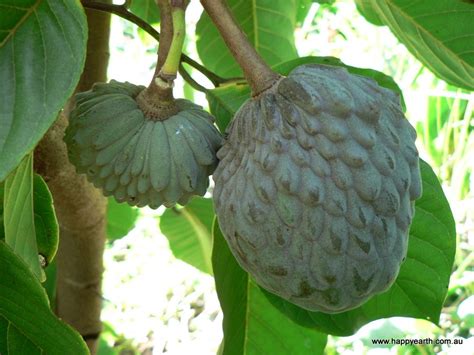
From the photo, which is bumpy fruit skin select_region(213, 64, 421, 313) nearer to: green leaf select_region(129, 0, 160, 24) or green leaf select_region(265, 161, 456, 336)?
green leaf select_region(265, 161, 456, 336)

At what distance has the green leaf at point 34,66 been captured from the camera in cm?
88

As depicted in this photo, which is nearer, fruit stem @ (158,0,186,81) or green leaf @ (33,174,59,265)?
fruit stem @ (158,0,186,81)

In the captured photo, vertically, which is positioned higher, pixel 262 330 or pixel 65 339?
pixel 65 339

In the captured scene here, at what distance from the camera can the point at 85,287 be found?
Answer: 1.82 m

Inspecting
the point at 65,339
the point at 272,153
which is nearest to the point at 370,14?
the point at 272,153

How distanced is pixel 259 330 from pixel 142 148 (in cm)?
66

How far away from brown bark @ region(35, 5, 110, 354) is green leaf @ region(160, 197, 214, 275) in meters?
0.40

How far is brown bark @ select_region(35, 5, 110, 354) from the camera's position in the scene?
147 cm

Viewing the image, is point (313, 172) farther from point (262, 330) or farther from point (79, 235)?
point (79, 235)

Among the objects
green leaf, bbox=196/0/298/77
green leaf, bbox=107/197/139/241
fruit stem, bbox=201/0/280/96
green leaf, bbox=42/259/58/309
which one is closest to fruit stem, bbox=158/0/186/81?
fruit stem, bbox=201/0/280/96

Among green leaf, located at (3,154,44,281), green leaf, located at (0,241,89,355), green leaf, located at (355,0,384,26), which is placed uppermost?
green leaf, located at (355,0,384,26)

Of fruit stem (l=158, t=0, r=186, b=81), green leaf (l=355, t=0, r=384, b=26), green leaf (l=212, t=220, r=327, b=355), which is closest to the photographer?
fruit stem (l=158, t=0, r=186, b=81)

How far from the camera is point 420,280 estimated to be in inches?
55.9

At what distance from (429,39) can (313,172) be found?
70cm
